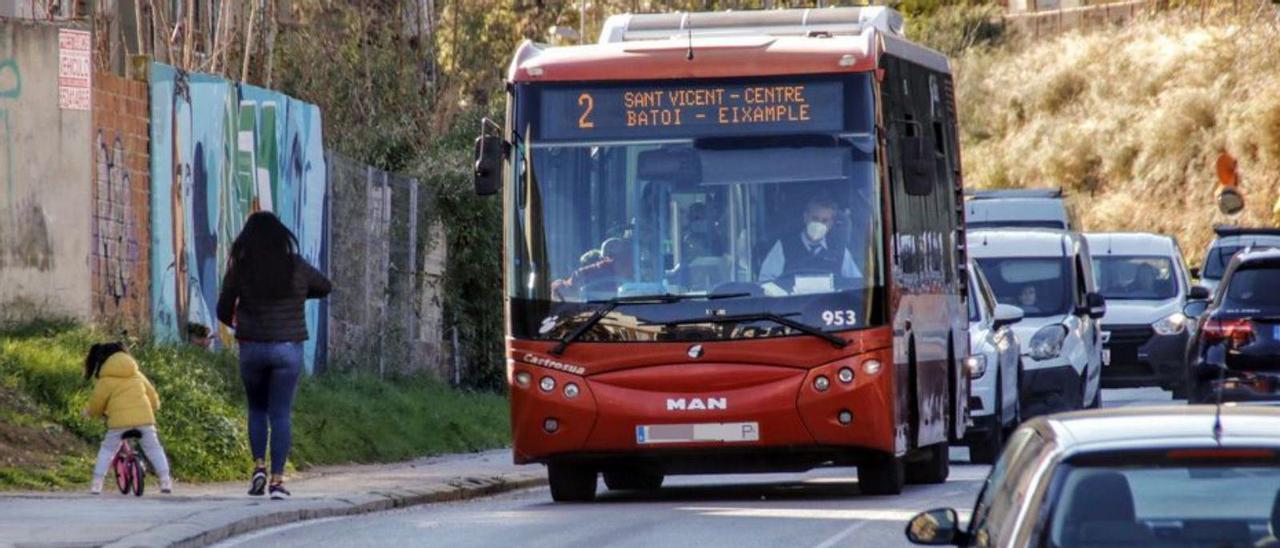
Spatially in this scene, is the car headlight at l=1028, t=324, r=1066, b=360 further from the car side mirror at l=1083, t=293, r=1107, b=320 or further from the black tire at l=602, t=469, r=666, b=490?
the black tire at l=602, t=469, r=666, b=490

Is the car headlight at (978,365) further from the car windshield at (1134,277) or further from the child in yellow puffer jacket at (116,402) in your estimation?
the car windshield at (1134,277)

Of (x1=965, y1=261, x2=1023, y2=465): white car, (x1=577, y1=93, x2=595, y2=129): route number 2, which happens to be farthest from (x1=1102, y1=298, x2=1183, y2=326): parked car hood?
(x1=577, y1=93, x2=595, y2=129): route number 2

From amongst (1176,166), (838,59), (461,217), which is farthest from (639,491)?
(1176,166)

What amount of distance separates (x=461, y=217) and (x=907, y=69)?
1249 centimetres

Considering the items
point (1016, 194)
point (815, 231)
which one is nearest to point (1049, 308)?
point (815, 231)

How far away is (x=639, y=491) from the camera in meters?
19.5

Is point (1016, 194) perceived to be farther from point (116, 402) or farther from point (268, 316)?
point (116, 402)

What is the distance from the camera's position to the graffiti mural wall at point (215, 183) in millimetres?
22172

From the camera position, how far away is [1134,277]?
108ft

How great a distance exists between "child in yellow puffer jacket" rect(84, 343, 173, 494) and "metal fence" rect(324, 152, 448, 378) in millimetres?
8986

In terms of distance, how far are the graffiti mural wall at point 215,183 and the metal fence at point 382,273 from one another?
20.4 inches

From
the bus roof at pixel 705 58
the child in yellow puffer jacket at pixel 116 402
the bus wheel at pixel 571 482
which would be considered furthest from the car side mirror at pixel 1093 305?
the child in yellow puffer jacket at pixel 116 402

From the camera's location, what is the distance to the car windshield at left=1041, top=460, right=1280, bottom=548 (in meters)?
7.33

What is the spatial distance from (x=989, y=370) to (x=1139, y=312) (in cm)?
967
